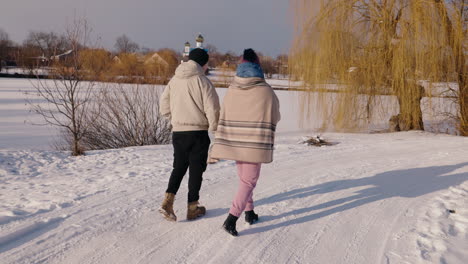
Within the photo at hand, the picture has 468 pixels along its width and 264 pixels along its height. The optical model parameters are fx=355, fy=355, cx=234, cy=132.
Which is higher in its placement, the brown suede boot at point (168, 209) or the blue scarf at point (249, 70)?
the blue scarf at point (249, 70)

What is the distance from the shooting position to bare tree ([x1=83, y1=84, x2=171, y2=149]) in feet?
35.4

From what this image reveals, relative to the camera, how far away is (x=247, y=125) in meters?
3.29

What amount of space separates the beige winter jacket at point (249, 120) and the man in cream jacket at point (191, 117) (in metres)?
0.22

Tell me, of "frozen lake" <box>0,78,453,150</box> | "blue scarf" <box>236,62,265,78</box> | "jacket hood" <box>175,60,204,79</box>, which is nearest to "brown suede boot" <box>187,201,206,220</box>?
"jacket hood" <box>175,60,204,79</box>

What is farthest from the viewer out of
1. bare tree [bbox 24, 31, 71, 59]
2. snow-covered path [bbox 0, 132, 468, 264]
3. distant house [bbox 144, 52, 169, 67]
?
distant house [bbox 144, 52, 169, 67]

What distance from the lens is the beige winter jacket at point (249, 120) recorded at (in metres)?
3.23

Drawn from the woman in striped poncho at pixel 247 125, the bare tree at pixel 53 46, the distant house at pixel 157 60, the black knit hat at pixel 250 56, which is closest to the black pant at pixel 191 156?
the woman in striped poncho at pixel 247 125

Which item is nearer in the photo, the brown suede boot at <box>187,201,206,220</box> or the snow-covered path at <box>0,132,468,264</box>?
the snow-covered path at <box>0,132,468,264</box>

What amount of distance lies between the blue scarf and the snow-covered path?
1.52 metres

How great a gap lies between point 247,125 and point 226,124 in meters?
0.21

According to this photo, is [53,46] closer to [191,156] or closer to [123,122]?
[123,122]

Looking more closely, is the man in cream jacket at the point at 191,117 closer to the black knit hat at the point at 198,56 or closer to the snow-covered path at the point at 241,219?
the black knit hat at the point at 198,56

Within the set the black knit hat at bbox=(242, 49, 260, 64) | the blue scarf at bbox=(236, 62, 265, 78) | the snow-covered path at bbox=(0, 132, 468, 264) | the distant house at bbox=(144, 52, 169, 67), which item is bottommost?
the snow-covered path at bbox=(0, 132, 468, 264)

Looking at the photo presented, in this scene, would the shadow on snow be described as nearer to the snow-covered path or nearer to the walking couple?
the snow-covered path
